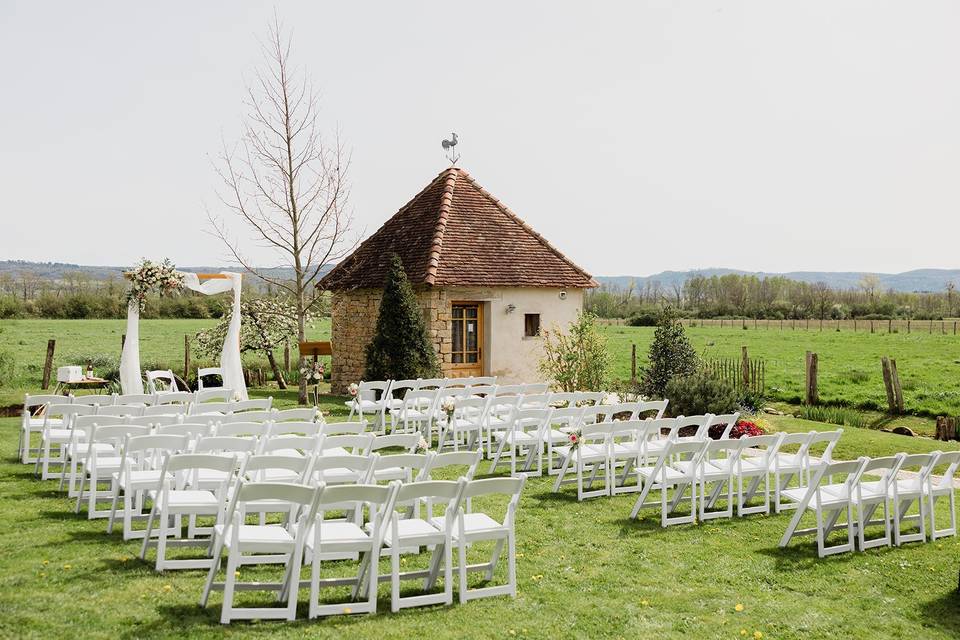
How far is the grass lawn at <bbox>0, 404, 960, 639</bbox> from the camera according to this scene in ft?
17.4

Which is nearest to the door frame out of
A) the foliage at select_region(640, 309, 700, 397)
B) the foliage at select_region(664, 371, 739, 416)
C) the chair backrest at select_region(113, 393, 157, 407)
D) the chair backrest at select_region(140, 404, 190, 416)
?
the foliage at select_region(640, 309, 700, 397)

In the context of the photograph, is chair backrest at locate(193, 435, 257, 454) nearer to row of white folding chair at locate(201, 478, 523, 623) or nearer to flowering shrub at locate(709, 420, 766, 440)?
row of white folding chair at locate(201, 478, 523, 623)

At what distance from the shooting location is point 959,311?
61344mm

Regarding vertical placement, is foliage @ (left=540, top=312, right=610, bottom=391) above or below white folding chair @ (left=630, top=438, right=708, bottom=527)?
above

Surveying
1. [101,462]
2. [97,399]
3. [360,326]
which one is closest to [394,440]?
[101,462]

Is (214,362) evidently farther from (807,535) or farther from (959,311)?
(959,311)

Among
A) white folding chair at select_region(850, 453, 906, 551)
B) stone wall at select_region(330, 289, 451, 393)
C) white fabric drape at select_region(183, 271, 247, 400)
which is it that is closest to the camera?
white folding chair at select_region(850, 453, 906, 551)

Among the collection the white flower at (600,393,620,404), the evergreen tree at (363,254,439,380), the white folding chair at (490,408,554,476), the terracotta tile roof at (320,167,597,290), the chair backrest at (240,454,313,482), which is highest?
the terracotta tile roof at (320,167,597,290)

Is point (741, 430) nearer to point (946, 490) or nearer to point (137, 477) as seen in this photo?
point (946, 490)

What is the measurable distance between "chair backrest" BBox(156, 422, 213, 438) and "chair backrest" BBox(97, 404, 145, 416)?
4.39 feet

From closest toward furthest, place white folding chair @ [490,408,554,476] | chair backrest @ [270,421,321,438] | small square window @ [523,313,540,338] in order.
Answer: chair backrest @ [270,421,321,438] < white folding chair @ [490,408,554,476] < small square window @ [523,313,540,338]

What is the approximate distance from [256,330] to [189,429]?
16916 mm

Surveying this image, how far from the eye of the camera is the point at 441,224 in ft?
67.1

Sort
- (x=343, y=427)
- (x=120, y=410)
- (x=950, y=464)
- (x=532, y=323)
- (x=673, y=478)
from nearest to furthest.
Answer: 1. (x=950, y=464)
2. (x=673, y=478)
3. (x=343, y=427)
4. (x=120, y=410)
5. (x=532, y=323)
